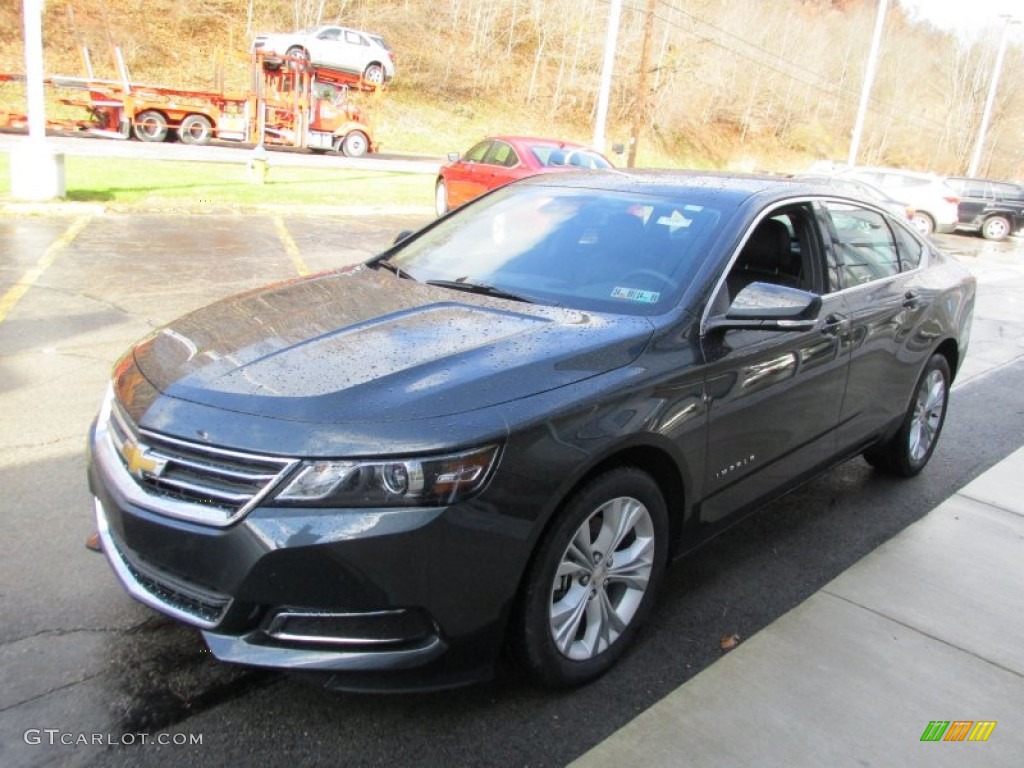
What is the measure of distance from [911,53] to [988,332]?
7059 cm

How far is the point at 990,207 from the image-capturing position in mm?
25656

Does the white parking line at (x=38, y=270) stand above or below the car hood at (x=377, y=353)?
below

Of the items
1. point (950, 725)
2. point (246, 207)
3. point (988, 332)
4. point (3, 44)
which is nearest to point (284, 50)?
point (3, 44)

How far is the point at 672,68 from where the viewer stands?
172 feet

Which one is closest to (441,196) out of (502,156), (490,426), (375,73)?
(502,156)

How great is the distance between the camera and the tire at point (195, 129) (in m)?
23.9

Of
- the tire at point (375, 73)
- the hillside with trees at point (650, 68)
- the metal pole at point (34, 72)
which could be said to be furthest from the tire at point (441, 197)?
the tire at point (375, 73)

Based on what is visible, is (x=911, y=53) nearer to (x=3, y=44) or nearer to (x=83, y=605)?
(x=3, y=44)

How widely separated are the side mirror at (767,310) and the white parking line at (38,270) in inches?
236

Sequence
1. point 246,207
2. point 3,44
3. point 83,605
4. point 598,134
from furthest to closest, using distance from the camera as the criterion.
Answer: point 3,44
point 598,134
point 246,207
point 83,605

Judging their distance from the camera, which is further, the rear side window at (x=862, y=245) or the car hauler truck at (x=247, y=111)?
the car hauler truck at (x=247, y=111)

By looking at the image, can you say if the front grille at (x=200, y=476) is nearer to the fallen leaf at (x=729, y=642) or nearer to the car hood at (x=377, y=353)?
the car hood at (x=377, y=353)

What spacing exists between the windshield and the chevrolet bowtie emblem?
149 centimetres

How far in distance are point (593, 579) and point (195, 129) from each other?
24567 millimetres
